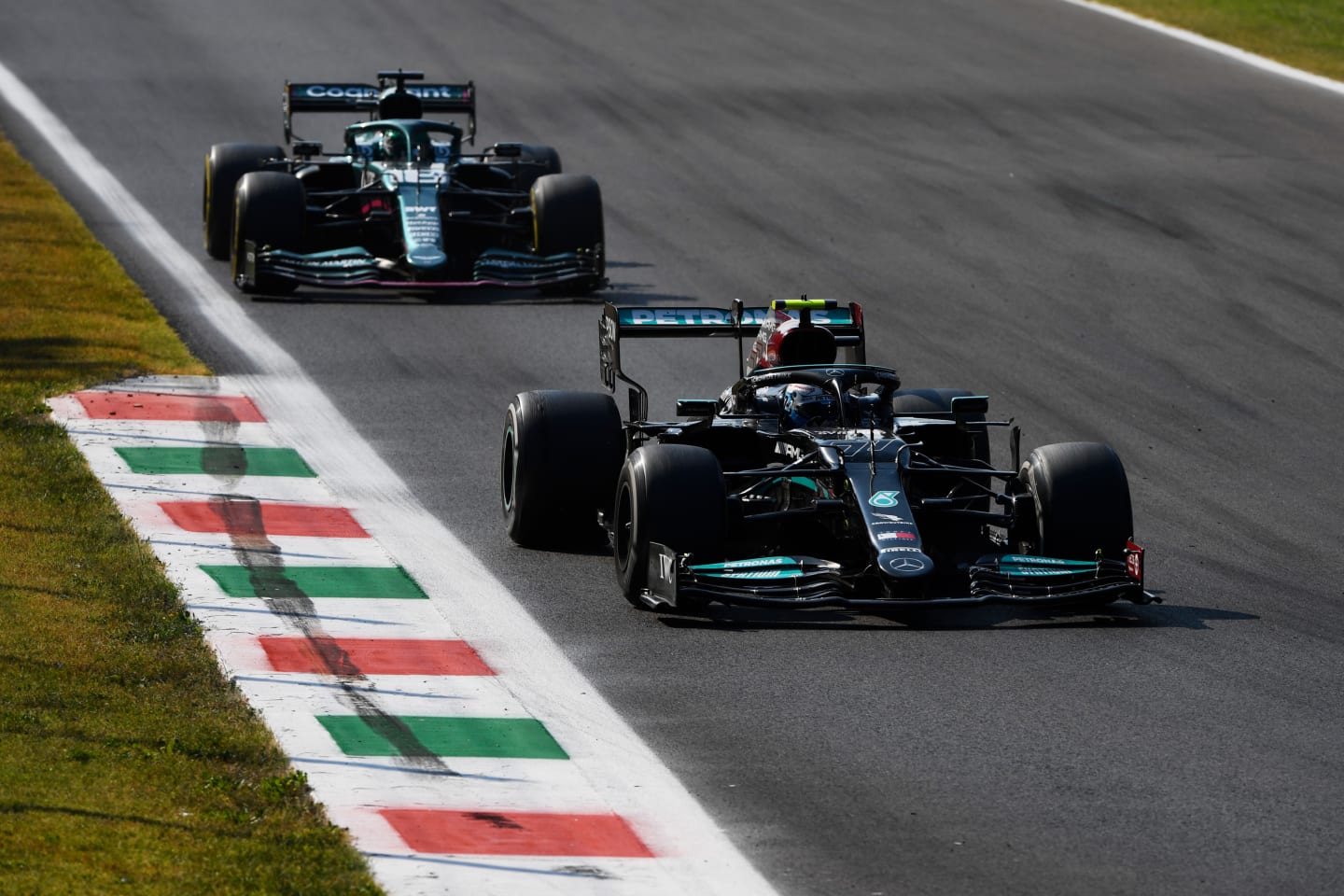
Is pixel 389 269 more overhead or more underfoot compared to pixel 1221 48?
more underfoot

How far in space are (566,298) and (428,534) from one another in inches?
334

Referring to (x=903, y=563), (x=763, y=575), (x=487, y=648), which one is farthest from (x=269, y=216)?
(x=903, y=563)

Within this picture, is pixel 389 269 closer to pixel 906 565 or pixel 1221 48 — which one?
pixel 906 565

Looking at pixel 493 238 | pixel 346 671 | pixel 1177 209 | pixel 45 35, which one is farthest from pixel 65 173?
pixel 346 671

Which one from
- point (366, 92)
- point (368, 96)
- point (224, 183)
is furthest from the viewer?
point (366, 92)

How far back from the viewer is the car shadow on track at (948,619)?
10844mm

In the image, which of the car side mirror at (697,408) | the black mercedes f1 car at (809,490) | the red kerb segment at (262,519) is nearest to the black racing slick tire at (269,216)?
the red kerb segment at (262,519)

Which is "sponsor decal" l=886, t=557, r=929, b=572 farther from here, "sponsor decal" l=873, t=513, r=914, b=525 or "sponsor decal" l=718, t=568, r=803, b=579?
"sponsor decal" l=718, t=568, r=803, b=579

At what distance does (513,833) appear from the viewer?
25.8 ft

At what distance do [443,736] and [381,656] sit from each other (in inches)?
51.4

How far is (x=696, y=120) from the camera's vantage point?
3027cm

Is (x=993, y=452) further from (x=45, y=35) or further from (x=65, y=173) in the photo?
(x=45, y=35)

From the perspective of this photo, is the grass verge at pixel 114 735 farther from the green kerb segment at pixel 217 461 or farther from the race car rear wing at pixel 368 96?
the race car rear wing at pixel 368 96

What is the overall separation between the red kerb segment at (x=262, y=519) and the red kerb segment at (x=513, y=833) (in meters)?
4.82
